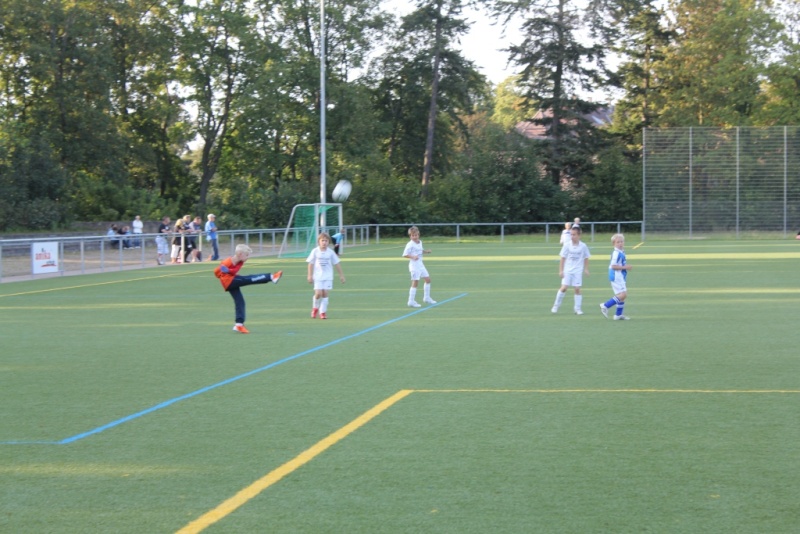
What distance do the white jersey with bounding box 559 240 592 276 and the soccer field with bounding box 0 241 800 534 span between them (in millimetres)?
841

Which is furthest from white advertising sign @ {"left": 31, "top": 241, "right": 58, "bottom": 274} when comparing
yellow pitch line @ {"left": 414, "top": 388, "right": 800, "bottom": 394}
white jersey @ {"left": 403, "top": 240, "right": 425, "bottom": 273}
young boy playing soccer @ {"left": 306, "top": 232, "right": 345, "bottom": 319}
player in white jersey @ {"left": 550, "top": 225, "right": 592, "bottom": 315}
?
yellow pitch line @ {"left": 414, "top": 388, "right": 800, "bottom": 394}

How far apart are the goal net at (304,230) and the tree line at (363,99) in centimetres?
1195

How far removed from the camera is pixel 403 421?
818cm

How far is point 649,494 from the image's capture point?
5.97 m

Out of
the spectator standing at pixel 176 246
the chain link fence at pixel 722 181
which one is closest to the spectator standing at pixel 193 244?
the spectator standing at pixel 176 246

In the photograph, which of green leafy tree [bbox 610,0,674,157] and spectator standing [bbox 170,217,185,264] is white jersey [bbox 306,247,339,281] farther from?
green leafy tree [bbox 610,0,674,157]

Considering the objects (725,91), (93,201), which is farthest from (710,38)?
(93,201)

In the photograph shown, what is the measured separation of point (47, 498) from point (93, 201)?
46.2 metres

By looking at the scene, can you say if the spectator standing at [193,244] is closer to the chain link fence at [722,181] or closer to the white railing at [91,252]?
the white railing at [91,252]

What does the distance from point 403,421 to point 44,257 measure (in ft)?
72.1

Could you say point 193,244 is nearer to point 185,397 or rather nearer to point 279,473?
point 185,397

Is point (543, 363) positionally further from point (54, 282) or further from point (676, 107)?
point (676, 107)

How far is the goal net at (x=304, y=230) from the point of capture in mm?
38775

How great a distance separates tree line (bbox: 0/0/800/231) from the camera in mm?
50344
